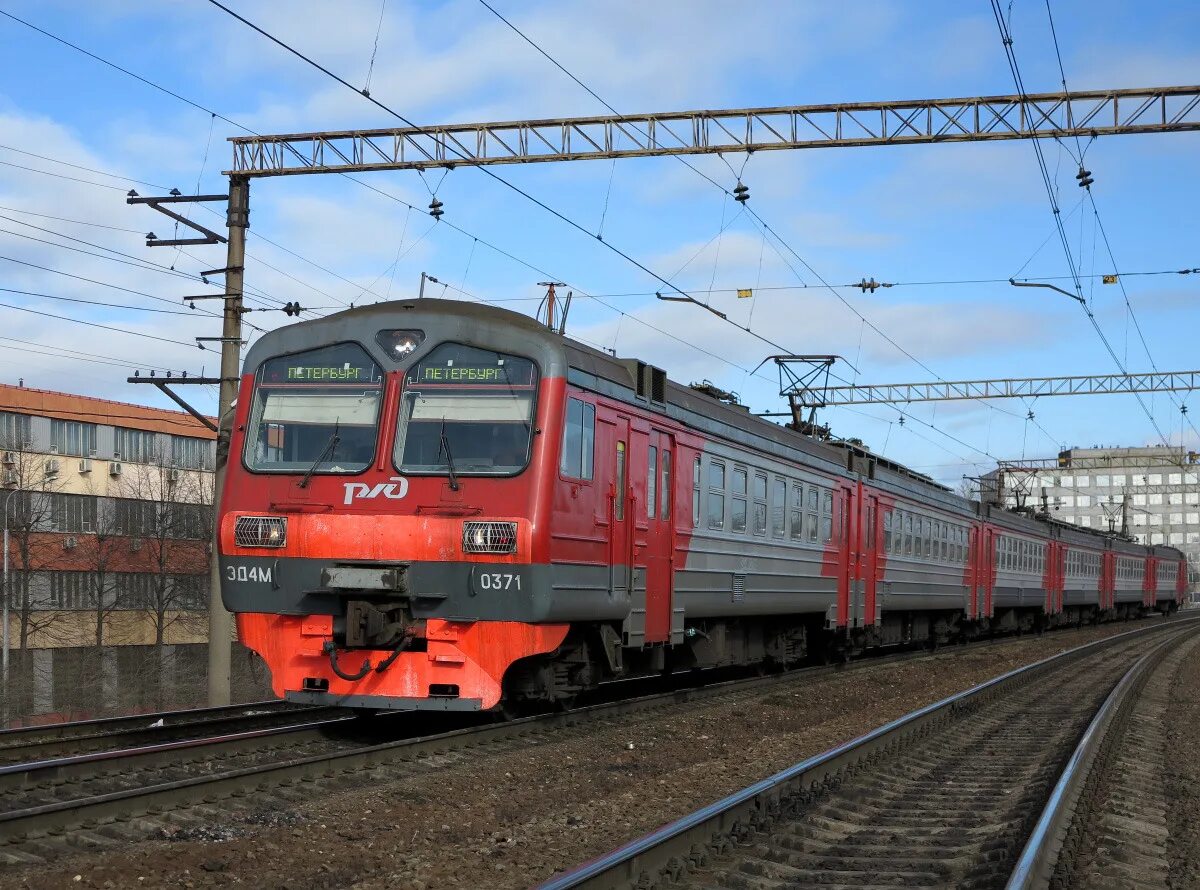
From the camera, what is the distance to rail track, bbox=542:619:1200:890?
21.0ft

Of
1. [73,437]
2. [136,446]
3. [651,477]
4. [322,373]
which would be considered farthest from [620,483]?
[136,446]

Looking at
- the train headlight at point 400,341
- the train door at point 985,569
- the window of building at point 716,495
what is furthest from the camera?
the train door at point 985,569

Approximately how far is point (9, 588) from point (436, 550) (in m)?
37.1

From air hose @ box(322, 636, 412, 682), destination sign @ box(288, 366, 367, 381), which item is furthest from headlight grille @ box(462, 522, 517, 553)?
destination sign @ box(288, 366, 367, 381)

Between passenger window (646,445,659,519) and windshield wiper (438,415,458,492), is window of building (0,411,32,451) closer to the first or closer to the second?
passenger window (646,445,659,519)

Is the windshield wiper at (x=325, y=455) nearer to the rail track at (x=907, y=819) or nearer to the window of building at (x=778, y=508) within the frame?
the rail track at (x=907, y=819)

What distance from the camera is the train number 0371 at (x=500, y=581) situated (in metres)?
10.4

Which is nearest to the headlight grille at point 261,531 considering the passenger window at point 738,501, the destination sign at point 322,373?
the destination sign at point 322,373

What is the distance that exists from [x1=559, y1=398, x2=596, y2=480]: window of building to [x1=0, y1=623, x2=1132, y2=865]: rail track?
2248mm

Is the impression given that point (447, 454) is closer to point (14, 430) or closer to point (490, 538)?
point (490, 538)

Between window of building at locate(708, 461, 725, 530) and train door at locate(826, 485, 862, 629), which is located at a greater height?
window of building at locate(708, 461, 725, 530)

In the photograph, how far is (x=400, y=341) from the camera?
1130 centimetres

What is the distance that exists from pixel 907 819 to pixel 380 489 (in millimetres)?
4987

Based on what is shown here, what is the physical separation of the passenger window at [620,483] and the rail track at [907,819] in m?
3.13
